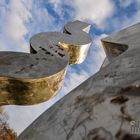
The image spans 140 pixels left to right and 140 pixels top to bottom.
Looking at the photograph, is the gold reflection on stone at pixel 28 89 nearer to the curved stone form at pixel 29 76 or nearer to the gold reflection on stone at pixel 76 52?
the curved stone form at pixel 29 76

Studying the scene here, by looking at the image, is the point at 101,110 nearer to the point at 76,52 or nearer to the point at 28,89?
the point at 28,89

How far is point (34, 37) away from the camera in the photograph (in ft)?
6.52

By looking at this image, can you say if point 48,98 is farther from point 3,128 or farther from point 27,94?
point 3,128

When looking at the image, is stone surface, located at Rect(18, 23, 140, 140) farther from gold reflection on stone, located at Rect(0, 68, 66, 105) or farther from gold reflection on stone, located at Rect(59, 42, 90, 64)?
gold reflection on stone, located at Rect(59, 42, 90, 64)

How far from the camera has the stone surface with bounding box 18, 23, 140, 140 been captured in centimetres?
71

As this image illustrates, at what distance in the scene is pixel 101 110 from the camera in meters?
0.78

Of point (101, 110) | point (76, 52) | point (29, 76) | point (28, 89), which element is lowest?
point (76, 52)

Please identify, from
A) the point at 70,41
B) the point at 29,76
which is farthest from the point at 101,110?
the point at 70,41

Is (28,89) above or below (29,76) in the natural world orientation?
below

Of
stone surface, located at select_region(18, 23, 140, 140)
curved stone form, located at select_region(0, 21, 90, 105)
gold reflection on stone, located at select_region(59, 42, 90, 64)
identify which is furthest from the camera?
gold reflection on stone, located at select_region(59, 42, 90, 64)

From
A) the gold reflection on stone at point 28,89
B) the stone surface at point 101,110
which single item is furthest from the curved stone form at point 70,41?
the stone surface at point 101,110

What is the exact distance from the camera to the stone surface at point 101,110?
71cm

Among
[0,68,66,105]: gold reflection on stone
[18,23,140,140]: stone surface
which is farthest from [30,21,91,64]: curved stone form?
[18,23,140,140]: stone surface

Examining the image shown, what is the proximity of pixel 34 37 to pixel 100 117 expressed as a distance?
1313 mm
